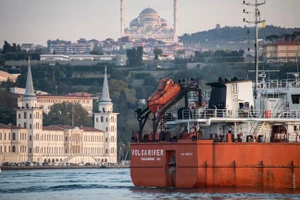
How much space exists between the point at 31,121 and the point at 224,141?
126201 mm

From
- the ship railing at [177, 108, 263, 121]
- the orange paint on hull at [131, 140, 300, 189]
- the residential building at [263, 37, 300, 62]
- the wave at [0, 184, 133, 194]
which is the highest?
the residential building at [263, 37, 300, 62]

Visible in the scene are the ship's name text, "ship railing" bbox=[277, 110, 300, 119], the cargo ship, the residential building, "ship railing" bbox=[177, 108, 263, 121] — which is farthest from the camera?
the residential building

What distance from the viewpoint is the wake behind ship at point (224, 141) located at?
6862cm

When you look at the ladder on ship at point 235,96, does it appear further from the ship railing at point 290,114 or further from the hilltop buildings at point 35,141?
the hilltop buildings at point 35,141

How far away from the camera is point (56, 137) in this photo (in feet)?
647

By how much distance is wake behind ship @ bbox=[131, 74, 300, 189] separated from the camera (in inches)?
2702

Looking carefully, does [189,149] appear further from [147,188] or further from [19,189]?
[19,189]

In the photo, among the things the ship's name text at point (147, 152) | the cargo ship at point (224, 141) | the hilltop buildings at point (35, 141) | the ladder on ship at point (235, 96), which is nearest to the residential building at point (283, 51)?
the hilltop buildings at point (35, 141)

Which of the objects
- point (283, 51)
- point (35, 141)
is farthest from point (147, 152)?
point (35, 141)

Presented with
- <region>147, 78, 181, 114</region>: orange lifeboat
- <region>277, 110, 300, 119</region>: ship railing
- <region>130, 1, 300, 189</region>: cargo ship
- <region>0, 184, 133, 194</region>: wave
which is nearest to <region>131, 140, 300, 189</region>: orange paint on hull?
<region>130, 1, 300, 189</region>: cargo ship

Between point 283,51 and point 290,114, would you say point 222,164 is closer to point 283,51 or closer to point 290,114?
point 290,114

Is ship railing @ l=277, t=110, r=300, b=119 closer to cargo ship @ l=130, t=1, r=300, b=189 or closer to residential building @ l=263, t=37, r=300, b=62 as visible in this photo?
cargo ship @ l=130, t=1, r=300, b=189

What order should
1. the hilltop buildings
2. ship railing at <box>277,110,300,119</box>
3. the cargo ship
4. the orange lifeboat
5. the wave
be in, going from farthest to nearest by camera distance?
the hilltop buildings, the wave, the orange lifeboat, ship railing at <box>277,110,300,119</box>, the cargo ship

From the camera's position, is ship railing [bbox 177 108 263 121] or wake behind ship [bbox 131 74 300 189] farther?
ship railing [bbox 177 108 263 121]
